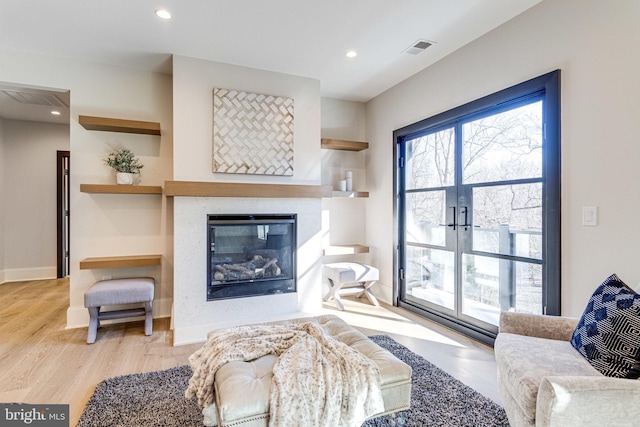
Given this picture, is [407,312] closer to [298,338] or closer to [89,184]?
[298,338]

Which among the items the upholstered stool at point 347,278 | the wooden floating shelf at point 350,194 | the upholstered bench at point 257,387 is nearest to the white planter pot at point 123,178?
the wooden floating shelf at point 350,194

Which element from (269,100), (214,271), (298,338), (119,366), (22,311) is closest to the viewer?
(298,338)

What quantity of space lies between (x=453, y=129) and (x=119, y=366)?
11.9 ft

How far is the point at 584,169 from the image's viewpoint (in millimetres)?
2121

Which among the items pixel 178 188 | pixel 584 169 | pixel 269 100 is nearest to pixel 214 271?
pixel 178 188

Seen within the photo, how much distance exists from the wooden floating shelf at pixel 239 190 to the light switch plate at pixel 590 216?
2224mm

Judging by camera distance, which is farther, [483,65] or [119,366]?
[483,65]

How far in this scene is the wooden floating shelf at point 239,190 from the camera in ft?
9.70

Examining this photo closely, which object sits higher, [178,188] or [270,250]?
[178,188]

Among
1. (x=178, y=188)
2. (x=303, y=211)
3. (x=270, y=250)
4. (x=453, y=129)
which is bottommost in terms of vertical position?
(x=270, y=250)

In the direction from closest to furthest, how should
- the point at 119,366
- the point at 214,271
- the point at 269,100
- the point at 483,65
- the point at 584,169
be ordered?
1. the point at 584,169
2. the point at 119,366
3. the point at 483,65
4. the point at 214,271
5. the point at 269,100

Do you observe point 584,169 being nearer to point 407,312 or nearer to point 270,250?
point 407,312

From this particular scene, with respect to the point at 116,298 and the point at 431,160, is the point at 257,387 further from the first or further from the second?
the point at 431,160

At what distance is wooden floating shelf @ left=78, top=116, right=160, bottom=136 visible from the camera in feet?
10.1
